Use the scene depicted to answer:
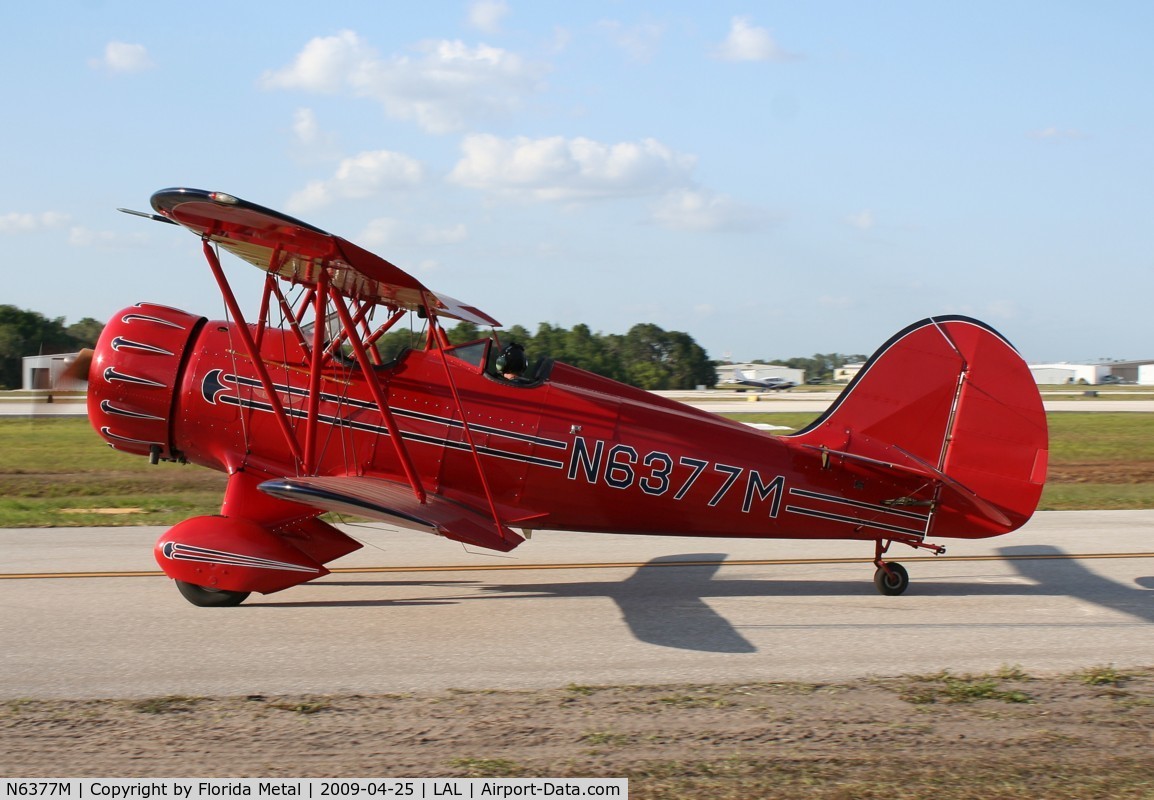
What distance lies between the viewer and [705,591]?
852 centimetres

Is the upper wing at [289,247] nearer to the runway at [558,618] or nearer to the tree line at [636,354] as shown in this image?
the runway at [558,618]

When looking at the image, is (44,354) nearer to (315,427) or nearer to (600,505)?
(315,427)

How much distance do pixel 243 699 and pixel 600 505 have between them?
11.5 feet

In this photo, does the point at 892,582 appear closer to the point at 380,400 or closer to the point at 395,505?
the point at 395,505

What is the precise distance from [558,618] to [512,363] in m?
2.14

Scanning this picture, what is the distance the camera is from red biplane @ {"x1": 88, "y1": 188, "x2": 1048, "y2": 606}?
803cm

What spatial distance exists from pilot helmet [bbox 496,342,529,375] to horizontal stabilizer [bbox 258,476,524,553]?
1.20 metres

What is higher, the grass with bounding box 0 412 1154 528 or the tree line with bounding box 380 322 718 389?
the tree line with bounding box 380 322 718 389

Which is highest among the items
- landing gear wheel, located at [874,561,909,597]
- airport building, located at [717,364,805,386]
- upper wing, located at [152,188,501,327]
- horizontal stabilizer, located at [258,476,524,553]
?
airport building, located at [717,364,805,386]

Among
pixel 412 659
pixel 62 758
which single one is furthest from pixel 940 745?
pixel 62 758

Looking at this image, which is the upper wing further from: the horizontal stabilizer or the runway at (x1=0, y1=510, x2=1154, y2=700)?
the runway at (x1=0, y1=510, x2=1154, y2=700)

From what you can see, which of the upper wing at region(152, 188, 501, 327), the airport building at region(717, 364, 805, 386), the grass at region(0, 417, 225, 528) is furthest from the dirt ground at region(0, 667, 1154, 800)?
the airport building at region(717, 364, 805, 386)

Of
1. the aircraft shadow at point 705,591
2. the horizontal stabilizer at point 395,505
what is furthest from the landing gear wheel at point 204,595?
the horizontal stabilizer at point 395,505
